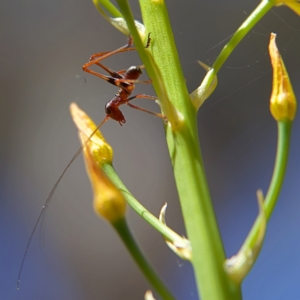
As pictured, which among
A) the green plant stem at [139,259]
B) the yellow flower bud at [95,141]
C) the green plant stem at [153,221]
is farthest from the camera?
the yellow flower bud at [95,141]

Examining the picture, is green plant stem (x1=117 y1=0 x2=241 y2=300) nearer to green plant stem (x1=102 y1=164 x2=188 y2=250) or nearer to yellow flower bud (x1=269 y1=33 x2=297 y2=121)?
green plant stem (x1=102 y1=164 x2=188 y2=250)

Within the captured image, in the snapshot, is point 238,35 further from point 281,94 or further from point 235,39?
point 281,94

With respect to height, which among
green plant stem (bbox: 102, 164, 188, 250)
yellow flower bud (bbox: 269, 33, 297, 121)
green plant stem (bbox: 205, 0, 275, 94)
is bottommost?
green plant stem (bbox: 102, 164, 188, 250)

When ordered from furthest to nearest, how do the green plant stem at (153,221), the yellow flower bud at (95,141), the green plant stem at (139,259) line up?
the yellow flower bud at (95,141)
the green plant stem at (153,221)
the green plant stem at (139,259)

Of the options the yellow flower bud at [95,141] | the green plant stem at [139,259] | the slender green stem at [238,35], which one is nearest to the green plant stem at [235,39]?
the slender green stem at [238,35]

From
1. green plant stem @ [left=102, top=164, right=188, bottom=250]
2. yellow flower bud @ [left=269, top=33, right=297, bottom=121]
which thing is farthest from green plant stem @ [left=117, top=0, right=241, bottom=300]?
yellow flower bud @ [left=269, top=33, right=297, bottom=121]

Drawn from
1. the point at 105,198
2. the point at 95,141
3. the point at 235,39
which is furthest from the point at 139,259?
the point at 235,39

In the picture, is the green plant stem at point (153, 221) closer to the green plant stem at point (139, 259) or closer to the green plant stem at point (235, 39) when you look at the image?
the green plant stem at point (139, 259)
